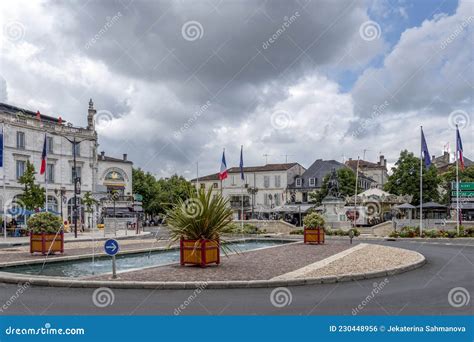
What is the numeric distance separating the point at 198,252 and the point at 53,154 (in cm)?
4548

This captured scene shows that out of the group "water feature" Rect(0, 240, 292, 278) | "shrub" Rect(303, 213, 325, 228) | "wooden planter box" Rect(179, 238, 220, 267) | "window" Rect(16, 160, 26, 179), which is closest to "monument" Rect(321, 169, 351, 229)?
"shrub" Rect(303, 213, 325, 228)

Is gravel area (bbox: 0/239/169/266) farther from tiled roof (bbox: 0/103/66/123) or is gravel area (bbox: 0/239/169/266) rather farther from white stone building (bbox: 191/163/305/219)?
white stone building (bbox: 191/163/305/219)

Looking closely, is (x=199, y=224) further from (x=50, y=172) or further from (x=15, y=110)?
(x=15, y=110)

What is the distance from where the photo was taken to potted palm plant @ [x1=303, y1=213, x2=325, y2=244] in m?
27.5

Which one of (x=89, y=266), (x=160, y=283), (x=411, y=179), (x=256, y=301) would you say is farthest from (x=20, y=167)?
(x=256, y=301)

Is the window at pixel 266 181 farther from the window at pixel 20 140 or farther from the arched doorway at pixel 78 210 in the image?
the window at pixel 20 140

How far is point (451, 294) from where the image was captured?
1065 centimetres

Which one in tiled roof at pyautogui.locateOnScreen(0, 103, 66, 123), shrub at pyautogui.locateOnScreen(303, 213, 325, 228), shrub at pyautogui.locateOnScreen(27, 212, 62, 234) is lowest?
shrub at pyautogui.locateOnScreen(303, 213, 325, 228)

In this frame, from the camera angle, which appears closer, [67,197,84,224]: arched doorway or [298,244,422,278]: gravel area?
[298,244,422,278]: gravel area

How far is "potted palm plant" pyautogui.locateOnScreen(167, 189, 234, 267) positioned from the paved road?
3.92 metres

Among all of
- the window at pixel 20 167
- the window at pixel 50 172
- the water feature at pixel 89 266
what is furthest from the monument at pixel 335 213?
the window at pixel 20 167

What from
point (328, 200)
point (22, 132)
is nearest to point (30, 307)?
point (328, 200)

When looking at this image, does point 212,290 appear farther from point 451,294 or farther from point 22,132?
point 22,132

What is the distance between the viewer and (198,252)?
598 inches
